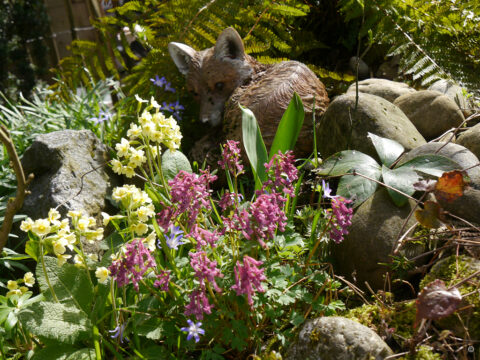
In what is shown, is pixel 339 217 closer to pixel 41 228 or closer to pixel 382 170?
pixel 382 170

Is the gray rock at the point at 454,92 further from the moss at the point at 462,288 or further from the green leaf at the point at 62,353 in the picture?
the green leaf at the point at 62,353

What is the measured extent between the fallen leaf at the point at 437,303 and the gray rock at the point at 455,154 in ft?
2.87

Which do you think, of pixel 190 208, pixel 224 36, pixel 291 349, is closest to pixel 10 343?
pixel 190 208

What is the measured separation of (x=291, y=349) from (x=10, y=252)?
1.68 meters

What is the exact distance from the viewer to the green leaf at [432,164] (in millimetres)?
2129

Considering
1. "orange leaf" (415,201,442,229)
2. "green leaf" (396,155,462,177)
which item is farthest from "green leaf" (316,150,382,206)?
"orange leaf" (415,201,442,229)

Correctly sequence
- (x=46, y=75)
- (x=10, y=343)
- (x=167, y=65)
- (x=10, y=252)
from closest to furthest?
1. (x=10, y=343)
2. (x=10, y=252)
3. (x=167, y=65)
4. (x=46, y=75)

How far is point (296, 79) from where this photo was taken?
3.01 m

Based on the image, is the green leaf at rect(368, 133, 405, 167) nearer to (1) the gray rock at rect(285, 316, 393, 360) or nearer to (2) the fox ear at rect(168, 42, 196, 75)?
(1) the gray rock at rect(285, 316, 393, 360)

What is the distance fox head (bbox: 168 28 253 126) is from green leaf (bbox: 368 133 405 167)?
1.14 meters

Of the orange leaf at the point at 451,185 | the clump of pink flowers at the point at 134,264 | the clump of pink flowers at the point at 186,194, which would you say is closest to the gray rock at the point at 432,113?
the orange leaf at the point at 451,185

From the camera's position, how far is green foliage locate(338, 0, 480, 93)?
127 inches

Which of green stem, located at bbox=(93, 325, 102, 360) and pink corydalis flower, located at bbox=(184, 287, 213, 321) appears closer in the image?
pink corydalis flower, located at bbox=(184, 287, 213, 321)

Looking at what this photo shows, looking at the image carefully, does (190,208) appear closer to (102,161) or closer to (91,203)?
(91,203)
